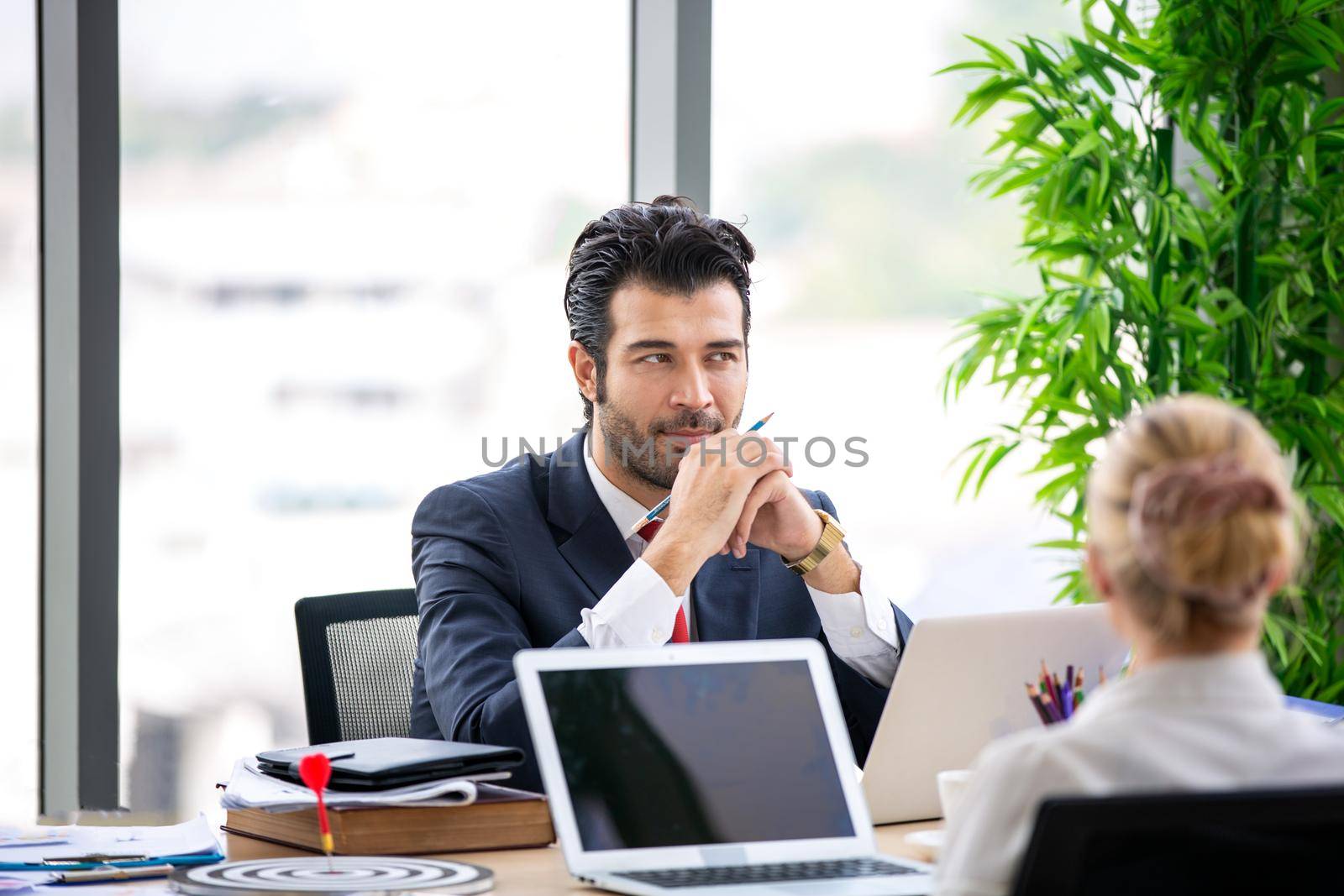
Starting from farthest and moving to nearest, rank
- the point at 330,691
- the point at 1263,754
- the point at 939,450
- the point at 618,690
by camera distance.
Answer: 1. the point at 939,450
2. the point at 330,691
3. the point at 618,690
4. the point at 1263,754

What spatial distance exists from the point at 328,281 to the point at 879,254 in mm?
1499

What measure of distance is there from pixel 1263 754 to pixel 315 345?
2722 mm

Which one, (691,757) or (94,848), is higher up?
(691,757)

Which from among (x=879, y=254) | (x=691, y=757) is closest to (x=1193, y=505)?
(x=691, y=757)

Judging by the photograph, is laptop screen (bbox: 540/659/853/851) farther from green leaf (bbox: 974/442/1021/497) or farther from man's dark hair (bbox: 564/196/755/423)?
green leaf (bbox: 974/442/1021/497)

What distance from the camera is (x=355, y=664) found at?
220 cm

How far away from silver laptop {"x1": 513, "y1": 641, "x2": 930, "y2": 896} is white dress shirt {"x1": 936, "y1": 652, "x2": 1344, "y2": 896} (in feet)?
1.31

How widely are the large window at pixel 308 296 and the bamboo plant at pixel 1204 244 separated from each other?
1019 mm

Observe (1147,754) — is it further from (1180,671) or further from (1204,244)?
(1204,244)

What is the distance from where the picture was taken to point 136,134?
321 cm

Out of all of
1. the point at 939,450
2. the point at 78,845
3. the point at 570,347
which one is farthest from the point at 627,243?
the point at 939,450

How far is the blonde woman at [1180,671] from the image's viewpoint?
0.93 m

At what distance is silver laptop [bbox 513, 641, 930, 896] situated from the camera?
4.47 feet

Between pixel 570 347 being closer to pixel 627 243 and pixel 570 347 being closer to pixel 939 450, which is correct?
pixel 627 243
